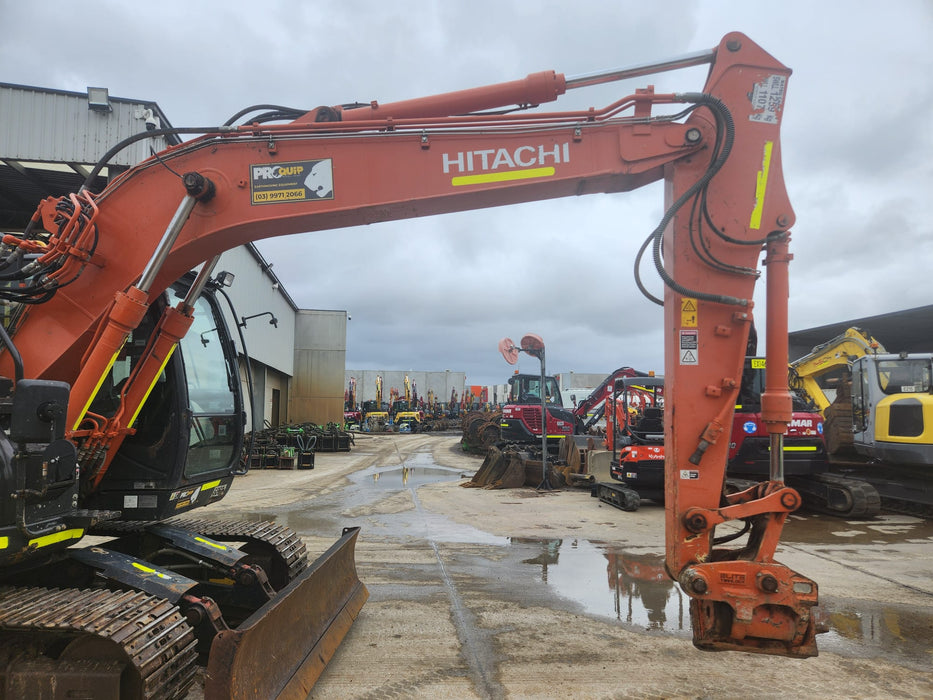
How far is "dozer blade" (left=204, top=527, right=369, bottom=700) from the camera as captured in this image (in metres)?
Result: 2.77

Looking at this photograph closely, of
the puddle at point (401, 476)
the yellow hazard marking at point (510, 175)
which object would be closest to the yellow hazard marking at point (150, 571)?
the yellow hazard marking at point (510, 175)

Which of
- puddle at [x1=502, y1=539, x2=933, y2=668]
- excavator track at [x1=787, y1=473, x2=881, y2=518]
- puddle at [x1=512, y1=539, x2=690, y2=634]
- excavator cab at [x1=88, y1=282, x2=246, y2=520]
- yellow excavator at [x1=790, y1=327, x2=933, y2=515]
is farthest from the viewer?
yellow excavator at [x1=790, y1=327, x2=933, y2=515]

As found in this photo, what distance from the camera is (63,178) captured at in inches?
483

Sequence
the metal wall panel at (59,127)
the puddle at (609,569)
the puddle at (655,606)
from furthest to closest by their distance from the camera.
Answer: the metal wall panel at (59,127) < the puddle at (609,569) < the puddle at (655,606)

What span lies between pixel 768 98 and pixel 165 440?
15.0 feet

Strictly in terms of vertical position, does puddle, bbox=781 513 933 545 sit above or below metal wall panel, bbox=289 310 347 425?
below

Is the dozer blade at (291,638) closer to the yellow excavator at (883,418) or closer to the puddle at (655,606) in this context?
the puddle at (655,606)

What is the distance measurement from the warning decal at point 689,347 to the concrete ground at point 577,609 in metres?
2.07

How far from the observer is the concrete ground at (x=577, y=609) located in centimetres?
382

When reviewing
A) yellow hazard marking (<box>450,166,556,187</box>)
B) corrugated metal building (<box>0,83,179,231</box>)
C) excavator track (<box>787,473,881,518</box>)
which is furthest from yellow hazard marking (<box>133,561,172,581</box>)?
excavator track (<box>787,473,881,518</box>)

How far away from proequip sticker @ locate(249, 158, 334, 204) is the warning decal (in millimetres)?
2449

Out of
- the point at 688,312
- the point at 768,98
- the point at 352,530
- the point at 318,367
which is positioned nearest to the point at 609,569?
the point at 352,530

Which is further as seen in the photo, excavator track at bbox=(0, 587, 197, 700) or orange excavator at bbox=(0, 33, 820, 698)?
orange excavator at bbox=(0, 33, 820, 698)

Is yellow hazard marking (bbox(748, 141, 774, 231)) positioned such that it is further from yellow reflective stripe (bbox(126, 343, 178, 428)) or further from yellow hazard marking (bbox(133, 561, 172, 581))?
yellow hazard marking (bbox(133, 561, 172, 581))
